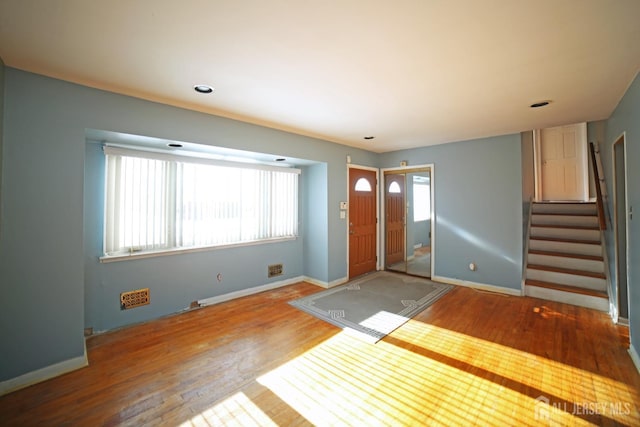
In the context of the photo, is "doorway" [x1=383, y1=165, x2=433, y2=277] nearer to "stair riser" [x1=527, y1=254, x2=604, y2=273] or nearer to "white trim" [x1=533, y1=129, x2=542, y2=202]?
"stair riser" [x1=527, y1=254, x2=604, y2=273]

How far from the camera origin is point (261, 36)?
1.75 metres

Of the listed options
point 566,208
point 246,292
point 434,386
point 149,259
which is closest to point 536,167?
point 566,208

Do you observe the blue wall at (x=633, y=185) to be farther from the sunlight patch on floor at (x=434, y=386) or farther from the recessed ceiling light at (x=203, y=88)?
the recessed ceiling light at (x=203, y=88)

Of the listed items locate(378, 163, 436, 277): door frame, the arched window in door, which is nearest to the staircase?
locate(378, 163, 436, 277): door frame

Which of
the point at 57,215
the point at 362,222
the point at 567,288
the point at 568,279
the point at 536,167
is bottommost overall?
the point at 567,288

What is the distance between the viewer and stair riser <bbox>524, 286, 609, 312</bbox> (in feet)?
11.3

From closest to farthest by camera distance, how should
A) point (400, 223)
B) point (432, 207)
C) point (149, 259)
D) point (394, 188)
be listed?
point (149, 259) < point (432, 207) < point (394, 188) < point (400, 223)

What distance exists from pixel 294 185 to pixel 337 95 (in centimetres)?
231

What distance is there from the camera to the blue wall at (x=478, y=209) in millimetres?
4141

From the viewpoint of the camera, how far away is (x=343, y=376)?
2.18 m

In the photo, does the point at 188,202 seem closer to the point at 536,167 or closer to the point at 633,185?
the point at 633,185

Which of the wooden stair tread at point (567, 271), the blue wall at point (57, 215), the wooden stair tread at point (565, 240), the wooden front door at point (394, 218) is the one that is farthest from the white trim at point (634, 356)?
the blue wall at point (57, 215)

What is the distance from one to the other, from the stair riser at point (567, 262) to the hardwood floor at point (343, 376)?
0.98 meters

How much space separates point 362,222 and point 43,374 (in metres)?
4.63
